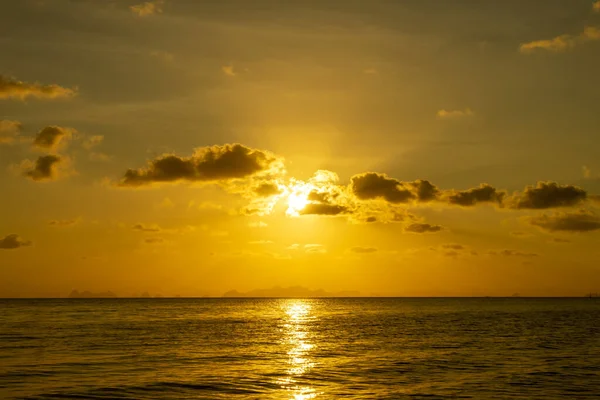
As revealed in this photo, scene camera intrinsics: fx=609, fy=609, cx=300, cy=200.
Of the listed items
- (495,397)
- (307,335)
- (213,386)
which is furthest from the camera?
(307,335)

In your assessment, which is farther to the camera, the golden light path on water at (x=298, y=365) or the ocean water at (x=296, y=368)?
the ocean water at (x=296, y=368)

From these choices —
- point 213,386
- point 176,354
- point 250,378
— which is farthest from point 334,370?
point 176,354

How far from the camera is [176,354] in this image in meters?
66.8

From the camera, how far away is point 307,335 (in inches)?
3900

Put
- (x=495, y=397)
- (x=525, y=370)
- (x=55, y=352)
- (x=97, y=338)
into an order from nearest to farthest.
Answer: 1. (x=495, y=397)
2. (x=525, y=370)
3. (x=55, y=352)
4. (x=97, y=338)

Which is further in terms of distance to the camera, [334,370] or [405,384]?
[334,370]

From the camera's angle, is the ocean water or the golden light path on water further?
the ocean water

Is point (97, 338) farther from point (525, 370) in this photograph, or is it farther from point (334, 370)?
point (525, 370)

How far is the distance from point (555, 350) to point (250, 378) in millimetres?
40673

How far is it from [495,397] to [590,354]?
105 feet

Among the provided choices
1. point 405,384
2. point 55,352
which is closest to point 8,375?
point 55,352

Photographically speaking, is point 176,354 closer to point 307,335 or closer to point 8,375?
point 8,375

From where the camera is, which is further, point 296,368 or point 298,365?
point 298,365

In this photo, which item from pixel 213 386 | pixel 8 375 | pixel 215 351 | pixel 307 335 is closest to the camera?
pixel 213 386
